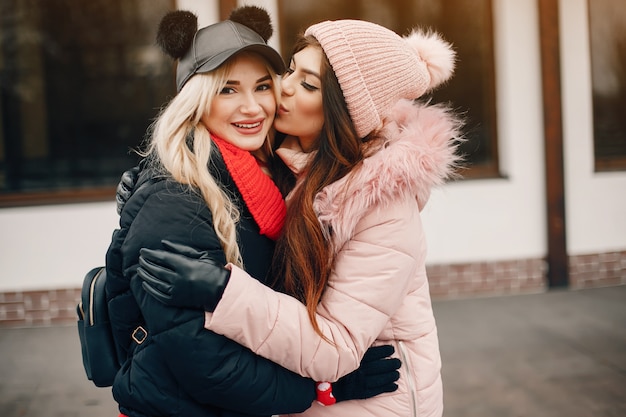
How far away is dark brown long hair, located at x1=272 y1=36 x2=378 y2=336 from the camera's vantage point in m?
2.04

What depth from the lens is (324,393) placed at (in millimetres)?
2109

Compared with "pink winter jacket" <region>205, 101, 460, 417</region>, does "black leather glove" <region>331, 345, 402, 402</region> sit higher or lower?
lower

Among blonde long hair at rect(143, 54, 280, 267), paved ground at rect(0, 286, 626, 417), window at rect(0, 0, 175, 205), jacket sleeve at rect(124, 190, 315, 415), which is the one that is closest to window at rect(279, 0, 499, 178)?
window at rect(0, 0, 175, 205)

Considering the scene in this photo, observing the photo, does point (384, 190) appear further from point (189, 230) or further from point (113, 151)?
point (113, 151)

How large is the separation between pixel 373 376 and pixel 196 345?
0.62m

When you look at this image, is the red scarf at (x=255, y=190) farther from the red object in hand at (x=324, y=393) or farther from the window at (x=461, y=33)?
the window at (x=461, y=33)

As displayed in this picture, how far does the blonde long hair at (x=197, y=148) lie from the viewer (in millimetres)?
1961

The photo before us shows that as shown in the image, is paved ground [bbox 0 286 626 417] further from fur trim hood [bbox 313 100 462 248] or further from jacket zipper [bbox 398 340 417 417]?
fur trim hood [bbox 313 100 462 248]

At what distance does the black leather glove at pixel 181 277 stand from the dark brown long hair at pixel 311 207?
0.27 meters

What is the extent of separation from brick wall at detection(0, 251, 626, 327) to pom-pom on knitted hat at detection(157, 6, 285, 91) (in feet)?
13.0

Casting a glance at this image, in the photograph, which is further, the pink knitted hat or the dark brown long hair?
the pink knitted hat

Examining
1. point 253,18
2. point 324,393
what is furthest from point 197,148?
point 324,393

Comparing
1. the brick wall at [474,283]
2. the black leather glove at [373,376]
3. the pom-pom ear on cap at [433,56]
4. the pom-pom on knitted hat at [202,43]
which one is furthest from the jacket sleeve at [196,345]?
the brick wall at [474,283]

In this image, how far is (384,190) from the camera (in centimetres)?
203
